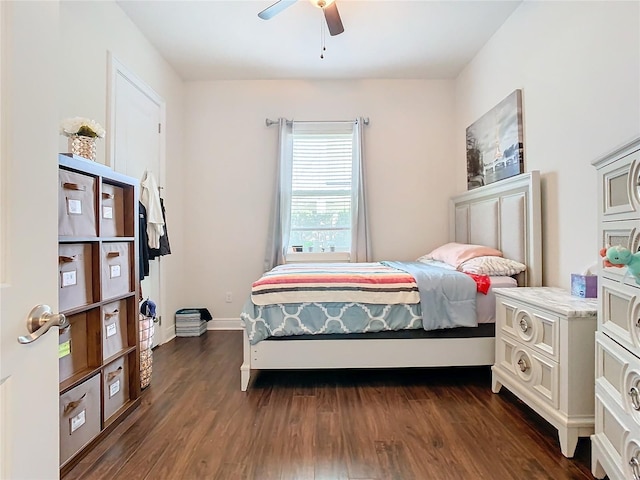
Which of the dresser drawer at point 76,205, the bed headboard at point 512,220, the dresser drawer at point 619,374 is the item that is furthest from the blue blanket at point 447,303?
the dresser drawer at point 76,205

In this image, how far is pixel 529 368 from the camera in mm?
1931

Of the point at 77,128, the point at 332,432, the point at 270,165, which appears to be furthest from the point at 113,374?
the point at 270,165

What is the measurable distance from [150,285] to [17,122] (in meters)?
2.80

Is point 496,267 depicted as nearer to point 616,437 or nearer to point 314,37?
point 616,437

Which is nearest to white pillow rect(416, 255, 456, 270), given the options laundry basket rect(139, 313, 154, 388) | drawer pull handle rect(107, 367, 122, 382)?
laundry basket rect(139, 313, 154, 388)

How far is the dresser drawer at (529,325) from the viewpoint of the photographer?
1745 millimetres

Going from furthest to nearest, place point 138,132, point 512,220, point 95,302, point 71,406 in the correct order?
point 138,132, point 512,220, point 95,302, point 71,406

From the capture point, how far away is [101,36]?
2523 mm

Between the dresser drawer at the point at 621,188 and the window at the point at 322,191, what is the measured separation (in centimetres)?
279

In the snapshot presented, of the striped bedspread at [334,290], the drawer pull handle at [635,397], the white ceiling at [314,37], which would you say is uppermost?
the white ceiling at [314,37]

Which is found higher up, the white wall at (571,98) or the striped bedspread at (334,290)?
the white wall at (571,98)

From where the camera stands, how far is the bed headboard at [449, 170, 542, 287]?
8.20 feet

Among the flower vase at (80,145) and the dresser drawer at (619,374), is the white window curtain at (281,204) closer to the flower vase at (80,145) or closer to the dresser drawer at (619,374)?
the flower vase at (80,145)

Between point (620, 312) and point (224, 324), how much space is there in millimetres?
3614
